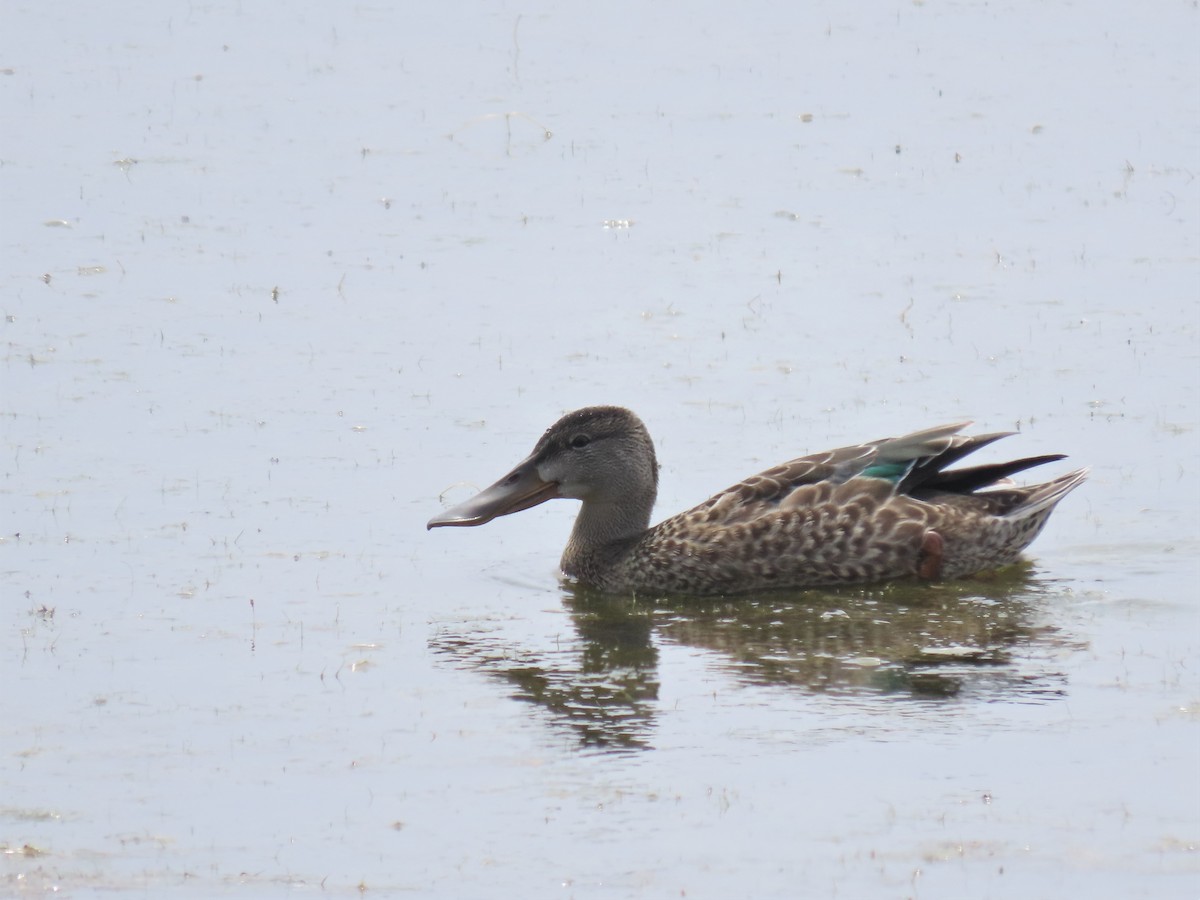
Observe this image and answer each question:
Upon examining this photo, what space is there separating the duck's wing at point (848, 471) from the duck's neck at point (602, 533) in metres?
0.36

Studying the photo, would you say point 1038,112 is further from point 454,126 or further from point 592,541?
point 592,541

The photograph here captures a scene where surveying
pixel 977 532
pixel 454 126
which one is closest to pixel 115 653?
pixel 977 532

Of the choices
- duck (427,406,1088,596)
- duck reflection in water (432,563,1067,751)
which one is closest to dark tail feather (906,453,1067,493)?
duck (427,406,1088,596)

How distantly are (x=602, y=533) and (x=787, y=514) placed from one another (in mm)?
1074

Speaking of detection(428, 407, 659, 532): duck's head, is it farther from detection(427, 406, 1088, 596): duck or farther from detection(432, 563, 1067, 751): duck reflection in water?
detection(432, 563, 1067, 751): duck reflection in water

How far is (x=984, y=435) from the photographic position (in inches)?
450

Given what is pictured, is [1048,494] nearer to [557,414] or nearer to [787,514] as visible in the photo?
[787,514]

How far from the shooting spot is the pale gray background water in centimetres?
821

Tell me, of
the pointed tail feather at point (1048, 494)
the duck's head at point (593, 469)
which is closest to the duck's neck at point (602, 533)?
the duck's head at point (593, 469)

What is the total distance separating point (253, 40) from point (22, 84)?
3.02m

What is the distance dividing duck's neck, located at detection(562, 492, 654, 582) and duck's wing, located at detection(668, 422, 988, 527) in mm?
359

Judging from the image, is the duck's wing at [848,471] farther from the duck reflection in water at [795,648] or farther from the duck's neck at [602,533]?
the duck reflection in water at [795,648]

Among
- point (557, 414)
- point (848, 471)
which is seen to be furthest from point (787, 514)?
point (557, 414)

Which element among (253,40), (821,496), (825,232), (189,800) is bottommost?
(189,800)
